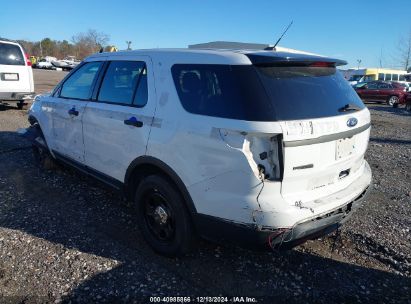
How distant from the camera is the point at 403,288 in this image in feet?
9.89

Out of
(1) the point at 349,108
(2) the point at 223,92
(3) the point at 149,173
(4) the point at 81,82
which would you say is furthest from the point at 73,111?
(1) the point at 349,108

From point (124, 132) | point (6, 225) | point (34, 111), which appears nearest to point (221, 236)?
point (124, 132)

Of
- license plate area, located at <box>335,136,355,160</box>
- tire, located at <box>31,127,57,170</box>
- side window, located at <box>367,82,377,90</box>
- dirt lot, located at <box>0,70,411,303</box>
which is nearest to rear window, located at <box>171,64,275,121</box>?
license plate area, located at <box>335,136,355,160</box>

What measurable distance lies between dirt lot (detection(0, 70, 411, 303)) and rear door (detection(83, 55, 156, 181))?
2.20 feet

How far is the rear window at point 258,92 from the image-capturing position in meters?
2.58

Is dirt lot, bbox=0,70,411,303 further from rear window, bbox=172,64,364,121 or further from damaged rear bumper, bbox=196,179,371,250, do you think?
rear window, bbox=172,64,364,121

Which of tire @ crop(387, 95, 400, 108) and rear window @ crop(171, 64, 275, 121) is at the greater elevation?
rear window @ crop(171, 64, 275, 121)

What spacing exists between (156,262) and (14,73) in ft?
30.7

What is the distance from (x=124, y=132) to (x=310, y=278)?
2.14 m

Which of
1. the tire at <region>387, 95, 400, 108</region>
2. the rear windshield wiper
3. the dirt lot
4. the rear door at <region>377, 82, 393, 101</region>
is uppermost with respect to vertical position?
the rear windshield wiper

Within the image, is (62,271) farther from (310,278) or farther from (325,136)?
(325,136)

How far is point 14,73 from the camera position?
10438 mm

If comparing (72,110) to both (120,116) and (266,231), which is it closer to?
(120,116)

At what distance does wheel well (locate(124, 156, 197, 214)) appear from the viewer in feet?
9.55
